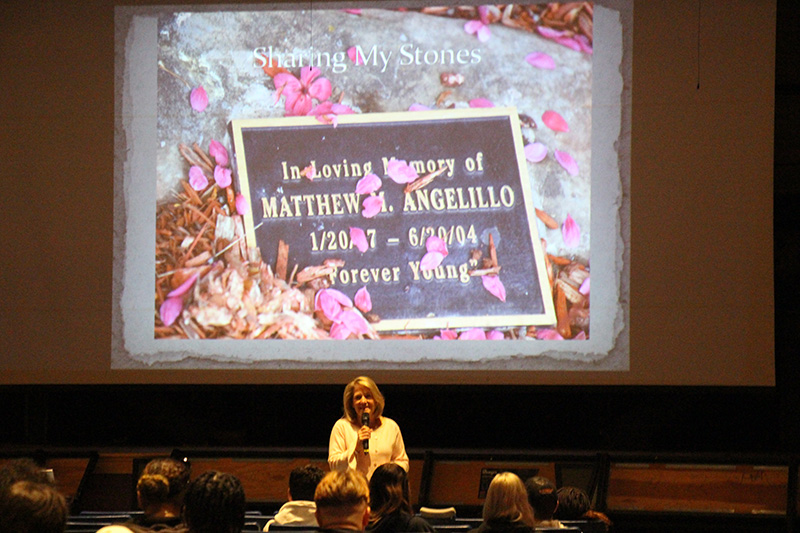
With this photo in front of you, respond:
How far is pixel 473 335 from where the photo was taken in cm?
586

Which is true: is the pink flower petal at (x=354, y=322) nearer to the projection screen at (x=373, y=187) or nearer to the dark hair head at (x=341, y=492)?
the projection screen at (x=373, y=187)

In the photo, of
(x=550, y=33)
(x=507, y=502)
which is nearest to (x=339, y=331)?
(x=550, y=33)

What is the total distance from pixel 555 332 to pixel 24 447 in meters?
3.46

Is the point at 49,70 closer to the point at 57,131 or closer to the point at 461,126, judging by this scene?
the point at 57,131

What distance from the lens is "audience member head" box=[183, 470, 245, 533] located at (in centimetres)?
236

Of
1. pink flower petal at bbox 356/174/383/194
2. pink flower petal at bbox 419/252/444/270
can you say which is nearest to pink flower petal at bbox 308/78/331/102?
pink flower petal at bbox 356/174/383/194

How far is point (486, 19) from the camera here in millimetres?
5965

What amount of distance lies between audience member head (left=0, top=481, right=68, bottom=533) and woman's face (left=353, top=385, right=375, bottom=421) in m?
2.84

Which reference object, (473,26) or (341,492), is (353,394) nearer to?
(341,492)

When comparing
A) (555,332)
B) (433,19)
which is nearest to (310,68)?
(433,19)

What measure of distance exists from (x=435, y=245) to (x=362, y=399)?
1.57 meters

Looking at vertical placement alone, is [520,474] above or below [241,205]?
below

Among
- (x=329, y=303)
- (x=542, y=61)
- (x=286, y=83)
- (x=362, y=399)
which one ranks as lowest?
(x=362, y=399)

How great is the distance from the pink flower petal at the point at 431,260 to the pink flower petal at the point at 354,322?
48 cm
